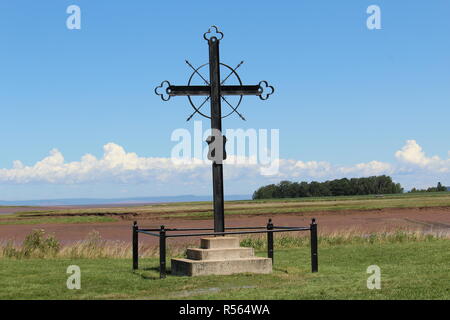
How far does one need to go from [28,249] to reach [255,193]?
14520 centimetres

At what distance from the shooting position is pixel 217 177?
563 inches

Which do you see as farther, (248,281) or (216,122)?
(216,122)

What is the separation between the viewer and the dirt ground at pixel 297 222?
40.7m

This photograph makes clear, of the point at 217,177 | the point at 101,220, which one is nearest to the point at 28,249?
the point at 217,177

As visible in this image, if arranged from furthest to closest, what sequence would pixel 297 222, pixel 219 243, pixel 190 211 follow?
pixel 190 211, pixel 297 222, pixel 219 243

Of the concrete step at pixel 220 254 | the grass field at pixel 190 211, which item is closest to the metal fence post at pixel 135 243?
the concrete step at pixel 220 254

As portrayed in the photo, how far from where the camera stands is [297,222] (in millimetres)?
47500

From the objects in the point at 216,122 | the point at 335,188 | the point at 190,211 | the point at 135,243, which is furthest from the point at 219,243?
the point at 335,188

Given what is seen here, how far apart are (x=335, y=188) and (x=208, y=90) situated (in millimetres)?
142001

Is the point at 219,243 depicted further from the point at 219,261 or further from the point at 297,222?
the point at 297,222

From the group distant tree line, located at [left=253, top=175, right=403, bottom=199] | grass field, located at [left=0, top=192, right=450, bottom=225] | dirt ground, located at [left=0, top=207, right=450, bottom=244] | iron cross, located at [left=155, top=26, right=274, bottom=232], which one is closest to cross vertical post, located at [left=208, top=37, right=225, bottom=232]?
iron cross, located at [left=155, top=26, right=274, bottom=232]

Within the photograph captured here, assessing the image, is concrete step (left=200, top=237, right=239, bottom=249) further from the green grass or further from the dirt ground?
the dirt ground

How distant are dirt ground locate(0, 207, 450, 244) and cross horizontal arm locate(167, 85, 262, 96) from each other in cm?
2332
